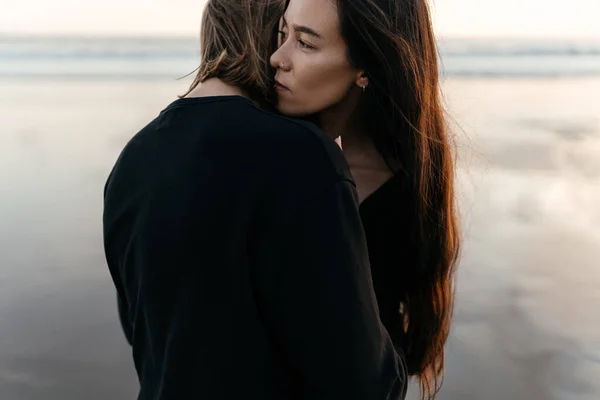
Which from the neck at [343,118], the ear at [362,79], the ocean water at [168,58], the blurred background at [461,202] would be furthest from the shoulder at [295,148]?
the ocean water at [168,58]

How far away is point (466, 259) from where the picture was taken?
3510 millimetres

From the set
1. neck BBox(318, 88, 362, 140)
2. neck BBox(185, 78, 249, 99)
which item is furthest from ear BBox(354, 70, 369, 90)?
neck BBox(185, 78, 249, 99)

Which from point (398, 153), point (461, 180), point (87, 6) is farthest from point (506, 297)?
point (87, 6)

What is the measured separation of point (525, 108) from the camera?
6.07 m

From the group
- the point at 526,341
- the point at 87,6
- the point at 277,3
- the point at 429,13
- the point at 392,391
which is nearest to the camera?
the point at 392,391

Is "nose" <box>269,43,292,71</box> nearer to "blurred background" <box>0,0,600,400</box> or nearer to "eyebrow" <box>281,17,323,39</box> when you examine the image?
"eyebrow" <box>281,17,323,39</box>

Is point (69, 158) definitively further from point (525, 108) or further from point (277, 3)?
point (525, 108)

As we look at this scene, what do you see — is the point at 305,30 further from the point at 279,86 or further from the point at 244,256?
the point at 244,256

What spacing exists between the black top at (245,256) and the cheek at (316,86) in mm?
352

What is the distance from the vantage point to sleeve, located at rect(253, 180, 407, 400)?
0.91 m

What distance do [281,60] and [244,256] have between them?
0.46 m

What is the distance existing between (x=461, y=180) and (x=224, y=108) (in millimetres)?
3438

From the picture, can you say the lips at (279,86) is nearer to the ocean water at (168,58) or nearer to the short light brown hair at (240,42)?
the short light brown hair at (240,42)

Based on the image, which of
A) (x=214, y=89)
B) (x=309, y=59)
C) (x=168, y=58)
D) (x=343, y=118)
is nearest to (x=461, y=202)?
(x=343, y=118)
